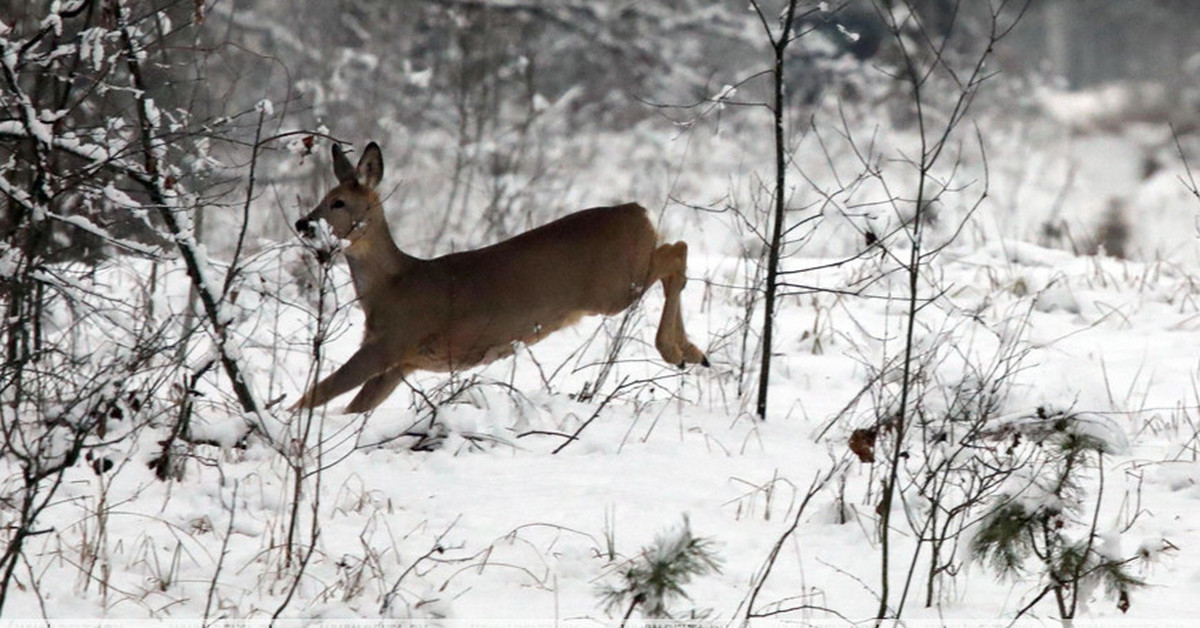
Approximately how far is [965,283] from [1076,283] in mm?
636

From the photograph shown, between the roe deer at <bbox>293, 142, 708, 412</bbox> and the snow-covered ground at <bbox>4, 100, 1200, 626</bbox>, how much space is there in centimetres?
30

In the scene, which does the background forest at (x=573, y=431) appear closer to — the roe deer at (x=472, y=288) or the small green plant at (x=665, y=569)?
the small green plant at (x=665, y=569)

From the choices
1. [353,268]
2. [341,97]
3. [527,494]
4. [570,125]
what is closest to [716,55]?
[570,125]

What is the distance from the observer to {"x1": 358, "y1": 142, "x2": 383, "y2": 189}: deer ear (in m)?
6.75

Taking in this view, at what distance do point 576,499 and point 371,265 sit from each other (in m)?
2.68

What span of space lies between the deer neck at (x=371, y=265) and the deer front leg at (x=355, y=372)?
0.94 feet

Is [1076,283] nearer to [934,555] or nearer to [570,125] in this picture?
[934,555]

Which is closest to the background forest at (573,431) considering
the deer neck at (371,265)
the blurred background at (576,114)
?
the deer neck at (371,265)

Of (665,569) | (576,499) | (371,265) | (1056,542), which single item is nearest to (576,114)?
(371,265)

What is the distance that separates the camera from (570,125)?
20719 millimetres

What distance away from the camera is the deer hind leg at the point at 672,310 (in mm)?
7137

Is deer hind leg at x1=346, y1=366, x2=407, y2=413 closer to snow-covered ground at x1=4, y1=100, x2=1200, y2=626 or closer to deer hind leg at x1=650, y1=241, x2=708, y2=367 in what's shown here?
snow-covered ground at x1=4, y1=100, x2=1200, y2=626

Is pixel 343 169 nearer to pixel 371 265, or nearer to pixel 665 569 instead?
pixel 371 265

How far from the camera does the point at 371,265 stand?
702 cm
